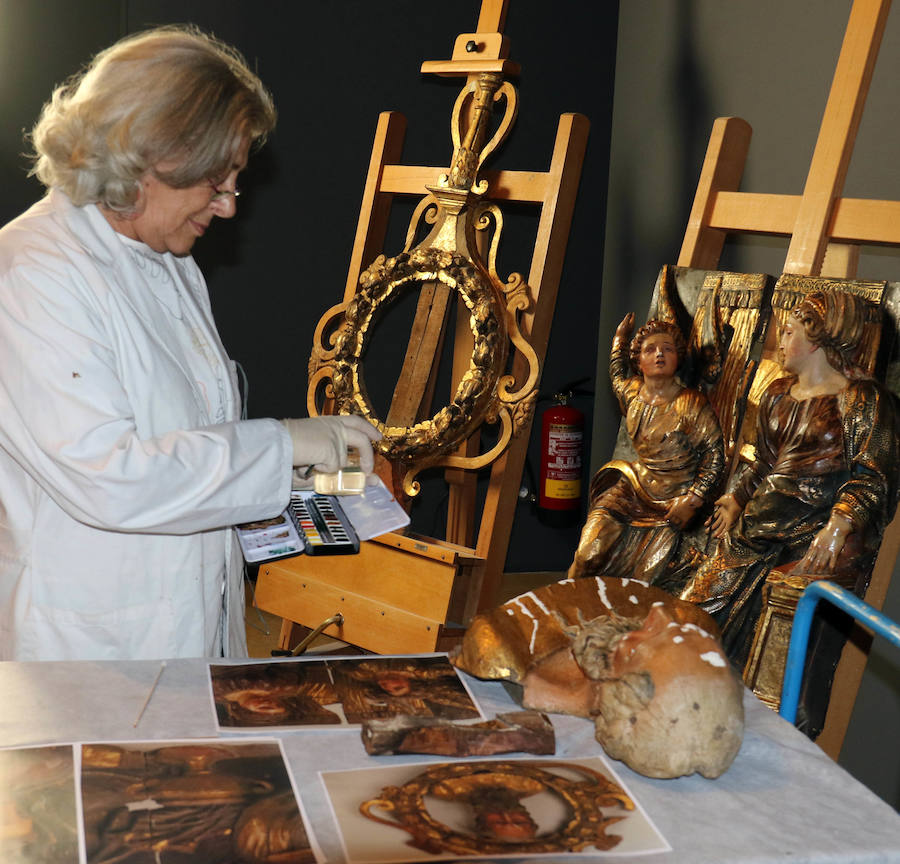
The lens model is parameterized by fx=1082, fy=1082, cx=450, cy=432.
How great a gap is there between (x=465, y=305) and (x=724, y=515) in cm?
104

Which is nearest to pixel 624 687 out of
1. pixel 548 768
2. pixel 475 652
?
pixel 548 768

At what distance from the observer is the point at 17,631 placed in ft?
5.52

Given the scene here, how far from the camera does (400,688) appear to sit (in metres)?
1.44

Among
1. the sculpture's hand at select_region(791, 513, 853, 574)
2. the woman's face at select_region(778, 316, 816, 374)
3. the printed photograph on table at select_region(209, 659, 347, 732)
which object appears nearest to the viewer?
the printed photograph on table at select_region(209, 659, 347, 732)

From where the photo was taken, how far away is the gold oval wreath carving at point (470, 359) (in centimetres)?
289

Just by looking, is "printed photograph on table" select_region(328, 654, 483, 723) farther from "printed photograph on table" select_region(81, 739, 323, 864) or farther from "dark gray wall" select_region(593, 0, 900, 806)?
"dark gray wall" select_region(593, 0, 900, 806)

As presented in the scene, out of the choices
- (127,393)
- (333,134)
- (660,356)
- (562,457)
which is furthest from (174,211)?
(333,134)

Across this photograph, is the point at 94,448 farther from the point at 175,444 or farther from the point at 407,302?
the point at 407,302

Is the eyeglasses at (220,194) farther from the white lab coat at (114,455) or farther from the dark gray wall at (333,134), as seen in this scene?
the dark gray wall at (333,134)

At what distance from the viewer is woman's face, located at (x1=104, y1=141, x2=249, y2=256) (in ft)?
5.41

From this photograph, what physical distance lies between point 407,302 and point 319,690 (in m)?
3.14

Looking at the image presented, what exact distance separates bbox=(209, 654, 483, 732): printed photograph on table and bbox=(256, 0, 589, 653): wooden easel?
133 cm

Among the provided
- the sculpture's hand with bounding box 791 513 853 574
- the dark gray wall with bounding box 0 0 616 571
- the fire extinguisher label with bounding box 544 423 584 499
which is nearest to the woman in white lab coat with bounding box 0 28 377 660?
the sculpture's hand with bounding box 791 513 853 574

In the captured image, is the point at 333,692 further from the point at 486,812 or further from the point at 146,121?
the point at 146,121
